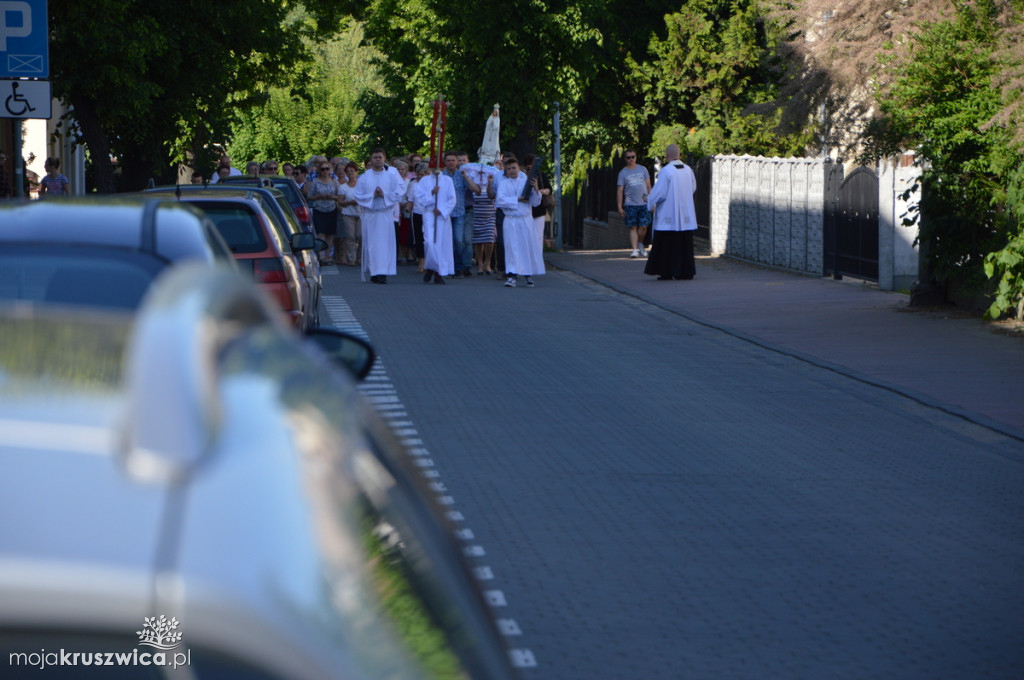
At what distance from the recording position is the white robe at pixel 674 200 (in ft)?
73.8

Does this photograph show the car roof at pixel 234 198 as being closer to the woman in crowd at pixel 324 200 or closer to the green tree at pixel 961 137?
the green tree at pixel 961 137

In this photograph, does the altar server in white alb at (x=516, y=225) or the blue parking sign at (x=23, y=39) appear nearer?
the blue parking sign at (x=23, y=39)

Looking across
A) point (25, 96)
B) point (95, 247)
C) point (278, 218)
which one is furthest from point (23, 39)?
point (95, 247)

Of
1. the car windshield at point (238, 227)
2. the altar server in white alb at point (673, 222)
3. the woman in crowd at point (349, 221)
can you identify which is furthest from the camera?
the woman in crowd at point (349, 221)

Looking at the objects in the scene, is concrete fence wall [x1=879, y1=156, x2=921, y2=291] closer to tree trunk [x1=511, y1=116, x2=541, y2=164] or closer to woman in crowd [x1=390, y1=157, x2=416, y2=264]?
woman in crowd [x1=390, y1=157, x2=416, y2=264]

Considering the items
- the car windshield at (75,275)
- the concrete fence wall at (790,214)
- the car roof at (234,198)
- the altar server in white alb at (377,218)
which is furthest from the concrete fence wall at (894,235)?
the car windshield at (75,275)

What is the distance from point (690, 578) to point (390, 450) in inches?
171

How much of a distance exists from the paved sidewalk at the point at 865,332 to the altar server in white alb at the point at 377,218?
3.55 metres

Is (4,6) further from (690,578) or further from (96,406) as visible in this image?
(96,406)

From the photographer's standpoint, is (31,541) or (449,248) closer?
(31,541)

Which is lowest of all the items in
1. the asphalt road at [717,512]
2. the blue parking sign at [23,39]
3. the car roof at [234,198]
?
the asphalt road at [717,512]

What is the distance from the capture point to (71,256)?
3.78m

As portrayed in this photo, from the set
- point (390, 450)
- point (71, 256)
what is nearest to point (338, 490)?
point (390, 450)

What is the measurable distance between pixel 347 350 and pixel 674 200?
19568 millimetres
